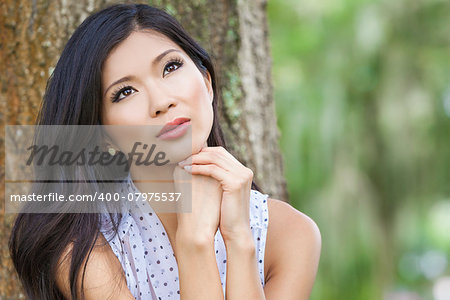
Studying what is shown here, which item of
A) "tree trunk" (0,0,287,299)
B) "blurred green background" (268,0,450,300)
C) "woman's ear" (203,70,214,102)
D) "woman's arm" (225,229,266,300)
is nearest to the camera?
"woman's arm" (225,229,266,300)

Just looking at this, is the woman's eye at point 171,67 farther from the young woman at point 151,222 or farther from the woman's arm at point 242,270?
the woman's arm at point 242,270

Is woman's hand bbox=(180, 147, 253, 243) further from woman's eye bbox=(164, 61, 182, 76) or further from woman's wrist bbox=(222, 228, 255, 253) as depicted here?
woman's eye bbox=(164, 61, 182, 76)

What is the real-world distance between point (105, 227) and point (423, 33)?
775 centimetres

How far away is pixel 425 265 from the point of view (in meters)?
9.18

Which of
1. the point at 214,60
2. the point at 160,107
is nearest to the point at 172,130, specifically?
the point at 160,107

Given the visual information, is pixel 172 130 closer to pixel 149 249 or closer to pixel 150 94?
pixel 150 94

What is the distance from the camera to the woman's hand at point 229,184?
155 centimetres

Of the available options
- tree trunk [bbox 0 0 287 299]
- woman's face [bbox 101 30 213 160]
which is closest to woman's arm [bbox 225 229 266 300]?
woman's face [bbox 101 30 213 160]

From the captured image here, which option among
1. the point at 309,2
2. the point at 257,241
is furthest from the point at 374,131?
the point at 257,241

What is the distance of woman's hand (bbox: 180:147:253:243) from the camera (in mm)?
1552

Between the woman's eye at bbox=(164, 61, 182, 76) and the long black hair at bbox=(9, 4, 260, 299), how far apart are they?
0.11 metres

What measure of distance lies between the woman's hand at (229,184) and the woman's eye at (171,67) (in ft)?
0.76

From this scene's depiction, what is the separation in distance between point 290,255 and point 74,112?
69 cm

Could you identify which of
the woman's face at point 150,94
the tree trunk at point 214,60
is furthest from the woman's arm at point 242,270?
the tree trunk at point 214,60
